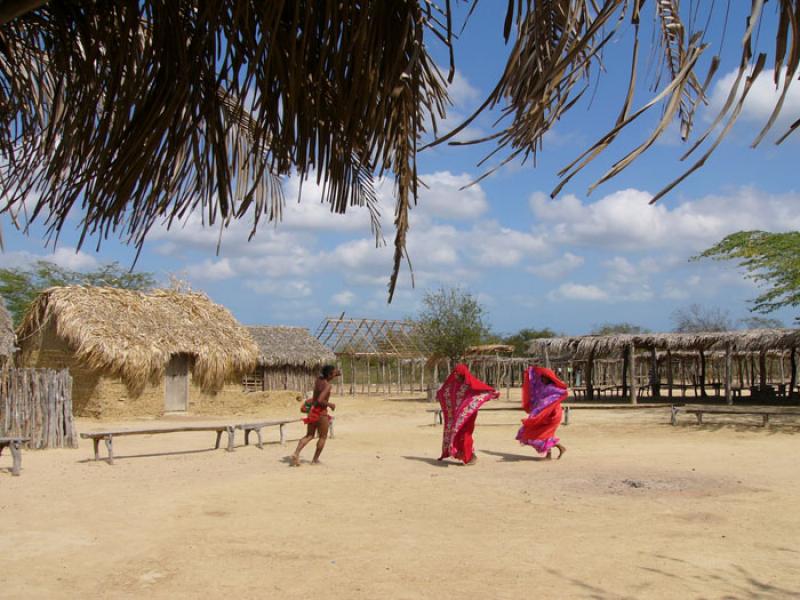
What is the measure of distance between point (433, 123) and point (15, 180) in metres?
1.57

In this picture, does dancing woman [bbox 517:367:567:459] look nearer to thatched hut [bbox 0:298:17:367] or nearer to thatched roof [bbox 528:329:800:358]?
thatched hut [bbox 0:298:17:367]

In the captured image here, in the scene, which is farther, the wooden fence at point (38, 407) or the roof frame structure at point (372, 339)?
the roof frame structure at point (372, 339)

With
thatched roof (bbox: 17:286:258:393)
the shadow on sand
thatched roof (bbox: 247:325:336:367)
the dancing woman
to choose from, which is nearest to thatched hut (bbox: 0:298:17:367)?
thatched roof (bbox: 17:286:258:393)

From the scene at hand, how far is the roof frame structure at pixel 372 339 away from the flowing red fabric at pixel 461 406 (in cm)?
2352

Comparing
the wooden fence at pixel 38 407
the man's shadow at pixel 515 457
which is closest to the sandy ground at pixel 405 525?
the man's shadow at pixel 515 457

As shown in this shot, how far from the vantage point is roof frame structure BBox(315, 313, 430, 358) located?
34.9 m

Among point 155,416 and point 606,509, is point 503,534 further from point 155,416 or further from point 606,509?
point 155,416

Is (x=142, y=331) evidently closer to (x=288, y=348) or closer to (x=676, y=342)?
(x=288, y=348)

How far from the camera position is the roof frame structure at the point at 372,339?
3494cm

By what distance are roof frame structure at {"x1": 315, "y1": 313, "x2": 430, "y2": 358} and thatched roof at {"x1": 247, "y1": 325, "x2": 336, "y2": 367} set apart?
4542 mm

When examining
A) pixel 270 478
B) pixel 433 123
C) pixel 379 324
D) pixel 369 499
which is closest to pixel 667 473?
pixel 369 499

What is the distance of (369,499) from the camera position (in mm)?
8016

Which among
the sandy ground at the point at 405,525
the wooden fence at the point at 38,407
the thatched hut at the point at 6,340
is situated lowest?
the sandy ground at the point at 405,525

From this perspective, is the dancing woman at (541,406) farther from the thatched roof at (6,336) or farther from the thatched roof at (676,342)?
the thatched roof at (676,342)
